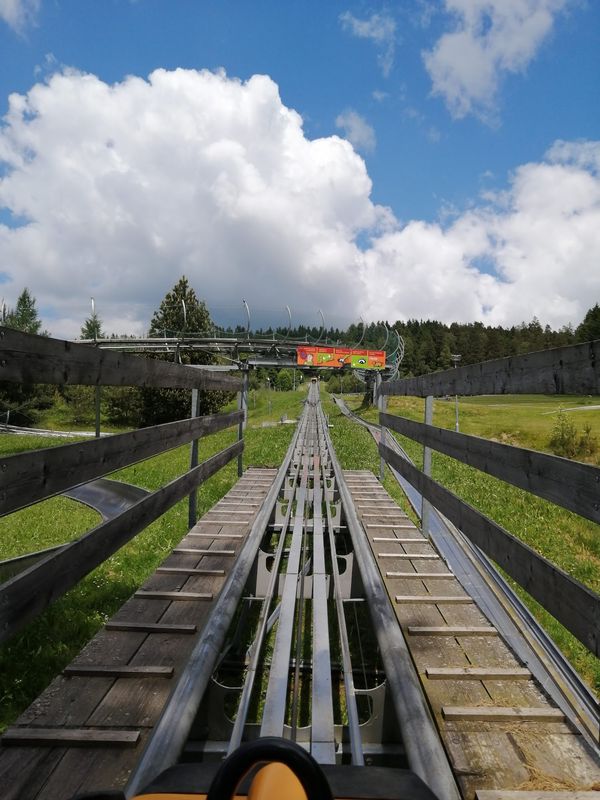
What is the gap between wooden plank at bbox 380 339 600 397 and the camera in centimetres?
197

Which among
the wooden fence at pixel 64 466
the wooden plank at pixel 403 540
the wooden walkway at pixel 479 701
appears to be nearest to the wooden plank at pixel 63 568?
the wooden fence at pixel 64 466

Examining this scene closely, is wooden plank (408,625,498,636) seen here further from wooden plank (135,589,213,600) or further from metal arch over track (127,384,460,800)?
wooden plank (135,589,213,600)

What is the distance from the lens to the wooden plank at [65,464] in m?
1.96

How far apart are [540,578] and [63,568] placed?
6.78 feet

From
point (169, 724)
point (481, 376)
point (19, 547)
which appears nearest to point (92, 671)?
point (169, 724)

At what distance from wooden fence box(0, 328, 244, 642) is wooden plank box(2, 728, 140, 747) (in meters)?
0.38

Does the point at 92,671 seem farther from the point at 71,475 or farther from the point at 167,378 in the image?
the point at 167,378

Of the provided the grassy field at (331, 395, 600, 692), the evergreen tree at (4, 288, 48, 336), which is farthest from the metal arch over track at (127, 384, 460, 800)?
the evergreen tree at (4, 288, 48, 336)

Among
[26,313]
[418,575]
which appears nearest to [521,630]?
[418,575]

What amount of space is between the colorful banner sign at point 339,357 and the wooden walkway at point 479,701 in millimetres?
32671

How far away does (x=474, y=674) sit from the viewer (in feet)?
7.92

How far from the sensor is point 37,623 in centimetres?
387

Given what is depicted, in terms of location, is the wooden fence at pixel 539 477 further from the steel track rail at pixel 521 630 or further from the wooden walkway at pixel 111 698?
the wooden walkway at pixel 111 698

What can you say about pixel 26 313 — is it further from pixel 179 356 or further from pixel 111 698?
pixel 111 698
